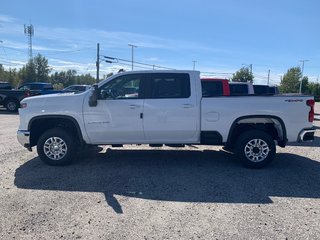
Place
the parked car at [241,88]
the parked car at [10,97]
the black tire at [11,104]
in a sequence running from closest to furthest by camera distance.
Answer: the parked car at [241,88]
the parked car at [10,97]
the black tire at [11,104]

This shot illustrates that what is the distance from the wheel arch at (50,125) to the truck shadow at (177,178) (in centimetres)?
63

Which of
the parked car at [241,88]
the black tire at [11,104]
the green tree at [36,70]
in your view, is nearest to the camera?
the parked car at [241,88]

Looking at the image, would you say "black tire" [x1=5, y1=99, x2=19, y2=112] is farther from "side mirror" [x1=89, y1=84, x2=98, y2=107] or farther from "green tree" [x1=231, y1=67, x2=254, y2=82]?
"green tree" [x1=231, y1=67, x2=254, y2=82]

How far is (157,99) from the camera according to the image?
6.82 m

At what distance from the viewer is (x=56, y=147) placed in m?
6.96

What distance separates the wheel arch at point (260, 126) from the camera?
684 cm

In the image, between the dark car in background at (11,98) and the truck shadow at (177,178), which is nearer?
the truck shadow at (177,178)

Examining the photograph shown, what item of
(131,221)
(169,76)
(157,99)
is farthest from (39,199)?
(169,76)

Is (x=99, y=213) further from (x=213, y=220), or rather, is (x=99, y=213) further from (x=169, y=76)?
(x=169, y=76)

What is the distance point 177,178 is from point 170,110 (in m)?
1.41

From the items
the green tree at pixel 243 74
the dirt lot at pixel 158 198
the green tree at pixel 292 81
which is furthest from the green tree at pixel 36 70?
the dirt lot at pixel 158 198

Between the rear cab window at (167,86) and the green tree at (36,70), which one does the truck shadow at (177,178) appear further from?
the green tree at (36,70)

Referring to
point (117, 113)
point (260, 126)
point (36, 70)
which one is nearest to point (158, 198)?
point (117, 113)

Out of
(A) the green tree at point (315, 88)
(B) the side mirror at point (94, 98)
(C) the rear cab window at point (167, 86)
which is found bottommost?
(B) the side mirror at point (94, 98)
